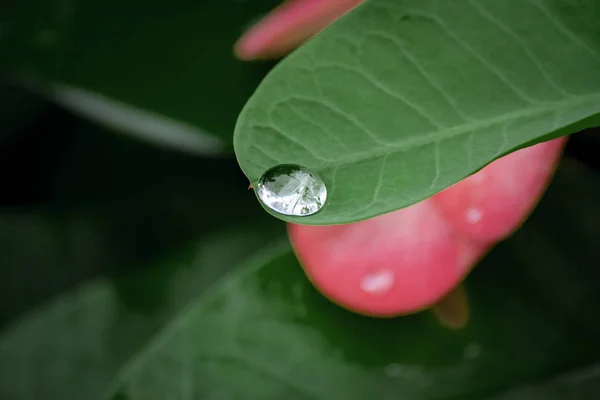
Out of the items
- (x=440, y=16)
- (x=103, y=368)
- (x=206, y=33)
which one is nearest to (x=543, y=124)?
(x=440, y=16)

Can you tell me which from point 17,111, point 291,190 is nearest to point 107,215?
point 17,111

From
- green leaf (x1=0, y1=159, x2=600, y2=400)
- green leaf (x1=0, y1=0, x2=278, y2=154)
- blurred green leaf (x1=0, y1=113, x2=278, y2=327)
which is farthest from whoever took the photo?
blurred green leaf (x1=0, y1=113, x2=278, y2=327)

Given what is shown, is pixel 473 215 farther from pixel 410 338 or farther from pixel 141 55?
pixel 141 55

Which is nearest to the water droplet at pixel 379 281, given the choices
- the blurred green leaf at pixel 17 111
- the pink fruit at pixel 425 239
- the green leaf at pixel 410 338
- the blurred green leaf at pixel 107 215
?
the pink fruit at pixel 425 239

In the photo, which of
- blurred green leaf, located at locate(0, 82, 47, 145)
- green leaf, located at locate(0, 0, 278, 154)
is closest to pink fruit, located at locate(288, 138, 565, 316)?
green leaf, located at locate(0, 0, 278, 154)

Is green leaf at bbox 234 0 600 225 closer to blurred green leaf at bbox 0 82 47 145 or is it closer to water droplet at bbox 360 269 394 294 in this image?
water droplet at bbox 360 269 394 294

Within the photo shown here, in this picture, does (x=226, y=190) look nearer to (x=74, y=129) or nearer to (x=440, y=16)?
(x=74, y=129)
